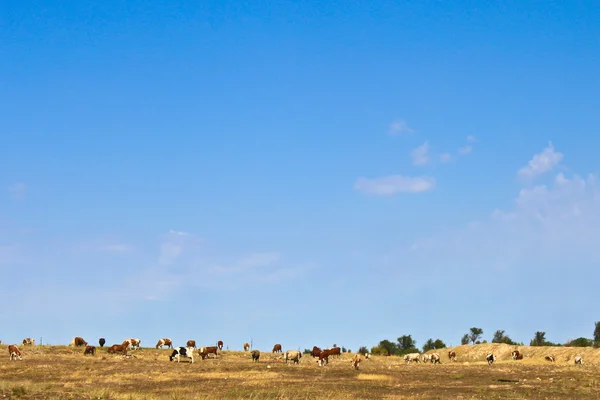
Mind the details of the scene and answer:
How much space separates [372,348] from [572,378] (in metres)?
65.9

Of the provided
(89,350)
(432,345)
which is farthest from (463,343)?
(89,350)

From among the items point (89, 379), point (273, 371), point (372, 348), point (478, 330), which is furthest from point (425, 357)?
point (478, 330)

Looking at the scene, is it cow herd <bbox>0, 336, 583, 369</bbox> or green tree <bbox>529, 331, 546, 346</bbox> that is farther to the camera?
green tree <bbox>529, 331, 546, 346</bbox>

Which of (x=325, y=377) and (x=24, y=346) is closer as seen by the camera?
(x=325, y=377)

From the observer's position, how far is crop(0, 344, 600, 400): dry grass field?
3188 centimetres

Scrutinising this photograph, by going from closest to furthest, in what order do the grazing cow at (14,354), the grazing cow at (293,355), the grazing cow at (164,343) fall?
the grazing cow at (14,354)
the grazing cow at (293,355)
the grazing cow at (164,343)

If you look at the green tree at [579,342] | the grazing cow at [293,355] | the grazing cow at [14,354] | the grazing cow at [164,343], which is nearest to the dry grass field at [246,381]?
the grazing cow at [14,354]

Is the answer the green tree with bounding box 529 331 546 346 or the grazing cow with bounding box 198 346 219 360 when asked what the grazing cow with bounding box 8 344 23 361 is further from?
the green tree with bounding box 529 331 546 346

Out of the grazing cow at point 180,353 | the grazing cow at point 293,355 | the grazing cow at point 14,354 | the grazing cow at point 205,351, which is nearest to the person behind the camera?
the grazing cow at point 14,354

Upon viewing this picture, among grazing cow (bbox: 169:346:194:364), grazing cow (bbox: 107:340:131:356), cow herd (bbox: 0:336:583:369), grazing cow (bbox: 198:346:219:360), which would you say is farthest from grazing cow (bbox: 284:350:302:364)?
grazing cow (bbox: 107:340:131:356)

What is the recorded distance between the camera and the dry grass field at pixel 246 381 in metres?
31.9

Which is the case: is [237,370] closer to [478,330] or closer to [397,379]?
[397,379]

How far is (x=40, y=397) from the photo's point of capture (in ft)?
72.4

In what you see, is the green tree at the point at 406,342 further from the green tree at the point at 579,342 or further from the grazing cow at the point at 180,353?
the grazing cow at the point at 180,353
